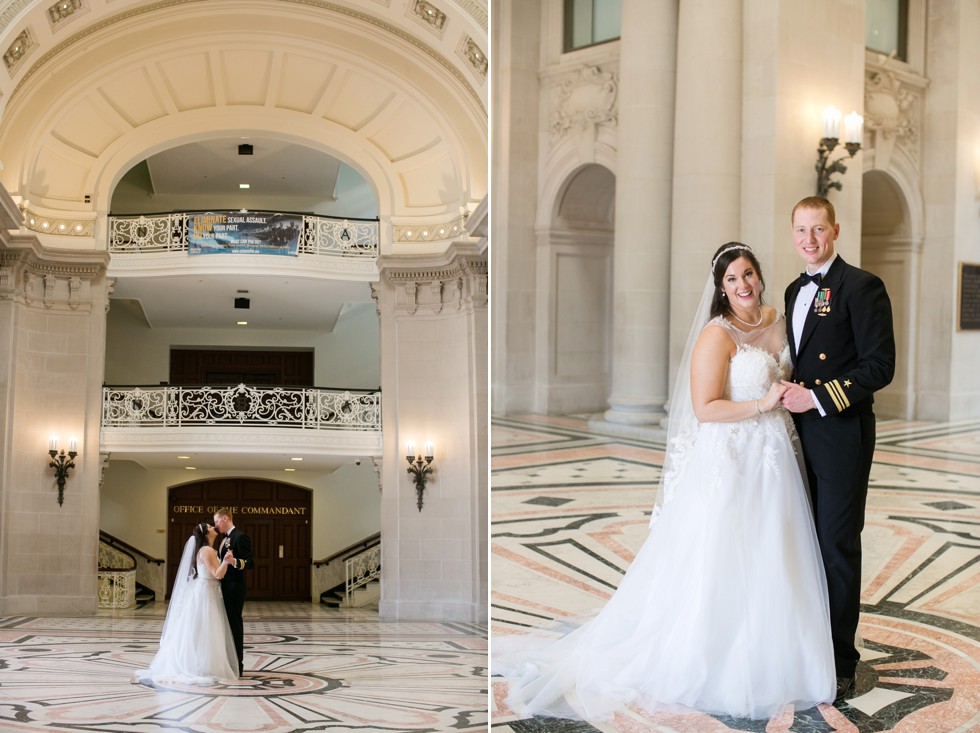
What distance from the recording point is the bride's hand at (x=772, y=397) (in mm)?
2658

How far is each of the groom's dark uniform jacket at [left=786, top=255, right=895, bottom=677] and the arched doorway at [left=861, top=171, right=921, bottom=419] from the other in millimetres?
7520

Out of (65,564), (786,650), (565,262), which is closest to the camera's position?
(786,650)

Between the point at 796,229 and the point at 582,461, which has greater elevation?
the point at 796,229

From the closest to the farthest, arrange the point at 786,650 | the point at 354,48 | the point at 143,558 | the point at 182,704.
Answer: the point at 786,650, the point at 182,704, the point at 354,48, the point at 143,558

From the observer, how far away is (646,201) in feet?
27.9

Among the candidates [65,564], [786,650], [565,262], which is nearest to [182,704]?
[565,262]

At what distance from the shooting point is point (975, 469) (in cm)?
712

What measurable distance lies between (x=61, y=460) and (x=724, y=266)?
13.8 m

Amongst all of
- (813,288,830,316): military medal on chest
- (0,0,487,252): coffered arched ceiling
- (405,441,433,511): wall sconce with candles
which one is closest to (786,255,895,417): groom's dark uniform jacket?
(813,288,830,316): military medal on chest

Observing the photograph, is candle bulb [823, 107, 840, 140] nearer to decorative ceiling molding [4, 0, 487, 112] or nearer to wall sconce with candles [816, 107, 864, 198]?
wall sconce with candles [816, 107, 864, 198]

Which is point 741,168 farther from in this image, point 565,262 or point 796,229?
point 796,229

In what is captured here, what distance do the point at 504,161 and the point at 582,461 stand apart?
13.8ft

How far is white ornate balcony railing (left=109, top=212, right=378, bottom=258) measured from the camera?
48.9ft

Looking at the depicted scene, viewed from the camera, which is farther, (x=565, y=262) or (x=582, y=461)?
(x=565, y=262)
